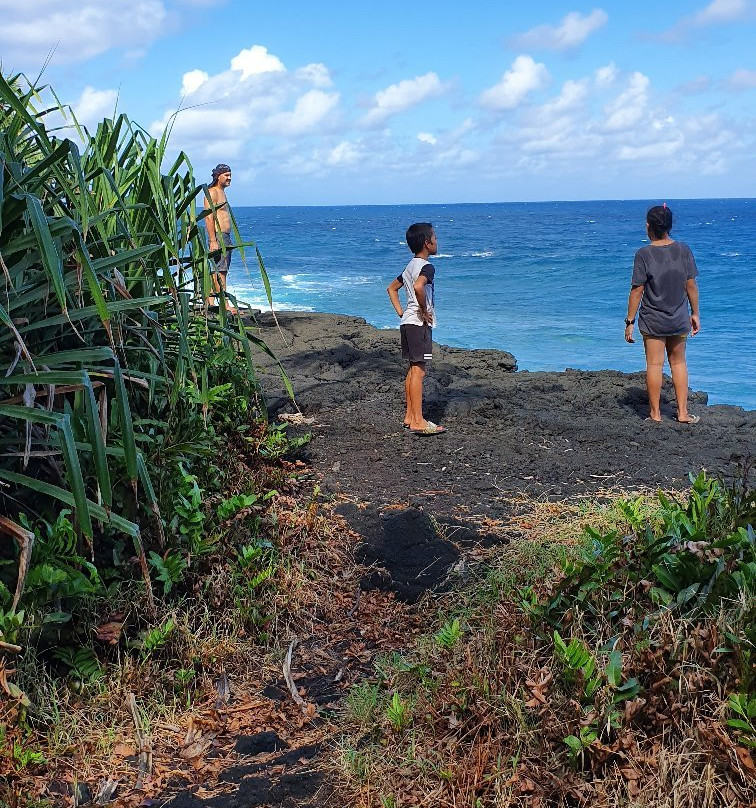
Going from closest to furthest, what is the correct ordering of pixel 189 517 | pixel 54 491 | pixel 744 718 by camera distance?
pixel 744 718, pixel 54 491, pixel 189 517

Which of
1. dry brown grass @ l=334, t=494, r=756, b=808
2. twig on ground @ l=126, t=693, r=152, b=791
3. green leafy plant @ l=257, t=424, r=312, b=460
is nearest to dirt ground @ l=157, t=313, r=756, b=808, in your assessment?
twig on ground @ l=126, t=693, r=152, b=791

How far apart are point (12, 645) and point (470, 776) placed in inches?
57.7

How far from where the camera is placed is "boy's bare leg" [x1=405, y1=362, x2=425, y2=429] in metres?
6.61

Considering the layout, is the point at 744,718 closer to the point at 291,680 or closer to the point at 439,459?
the point at 291,680

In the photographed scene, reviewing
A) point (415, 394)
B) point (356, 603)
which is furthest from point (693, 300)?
point (356, 603)

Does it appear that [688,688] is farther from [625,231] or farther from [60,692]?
[625,231]

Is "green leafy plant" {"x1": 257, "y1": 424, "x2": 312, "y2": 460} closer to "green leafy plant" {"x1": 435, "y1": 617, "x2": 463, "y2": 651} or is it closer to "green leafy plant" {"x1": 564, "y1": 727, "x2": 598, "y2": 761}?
"green leafy plant" {"x1": 435, "y1": 617, "x2": 463, "y2": 651}

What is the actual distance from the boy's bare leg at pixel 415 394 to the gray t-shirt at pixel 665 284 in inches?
77.2

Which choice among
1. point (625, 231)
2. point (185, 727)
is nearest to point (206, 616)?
point (185, 727)

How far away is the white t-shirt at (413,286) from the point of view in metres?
6.42

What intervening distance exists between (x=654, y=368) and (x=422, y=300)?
2.18 m

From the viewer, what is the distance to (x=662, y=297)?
7.01m

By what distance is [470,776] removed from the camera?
252cm

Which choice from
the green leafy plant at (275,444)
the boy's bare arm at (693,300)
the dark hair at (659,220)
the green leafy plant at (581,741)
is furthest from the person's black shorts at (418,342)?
the green leafy plant at (581,741)
